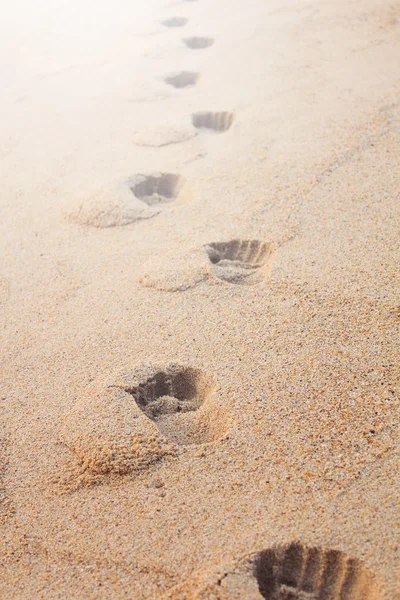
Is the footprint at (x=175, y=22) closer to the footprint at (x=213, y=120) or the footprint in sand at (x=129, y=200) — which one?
the footprint at (x=213, y=120)

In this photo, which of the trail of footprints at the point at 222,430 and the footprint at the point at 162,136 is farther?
the footprint at the point at 162,136

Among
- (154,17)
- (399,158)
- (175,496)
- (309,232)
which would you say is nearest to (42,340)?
(175,496)

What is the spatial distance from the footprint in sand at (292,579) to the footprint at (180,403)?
14.3 inches

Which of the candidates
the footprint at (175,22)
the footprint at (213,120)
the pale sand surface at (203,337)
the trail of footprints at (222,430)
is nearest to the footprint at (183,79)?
the pale sand surface at (203,337)

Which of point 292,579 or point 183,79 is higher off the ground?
point 183,79

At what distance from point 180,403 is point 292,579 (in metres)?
0.56

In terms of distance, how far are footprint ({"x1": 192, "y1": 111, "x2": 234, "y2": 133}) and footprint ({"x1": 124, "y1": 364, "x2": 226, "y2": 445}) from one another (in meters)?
1.92

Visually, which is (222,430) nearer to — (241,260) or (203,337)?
(203,337)

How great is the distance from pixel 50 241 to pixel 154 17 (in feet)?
11.6

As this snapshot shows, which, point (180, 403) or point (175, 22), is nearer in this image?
point (180, 403)

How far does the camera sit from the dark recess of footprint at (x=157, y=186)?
8.73 ft

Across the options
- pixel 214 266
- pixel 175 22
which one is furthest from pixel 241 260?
pixel 175 22

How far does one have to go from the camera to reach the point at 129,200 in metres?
2.53

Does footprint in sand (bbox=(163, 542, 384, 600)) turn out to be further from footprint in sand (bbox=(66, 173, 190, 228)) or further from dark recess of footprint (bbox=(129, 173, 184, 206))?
dark recess of footprint (bbox=(129, 173, 184, 206))
